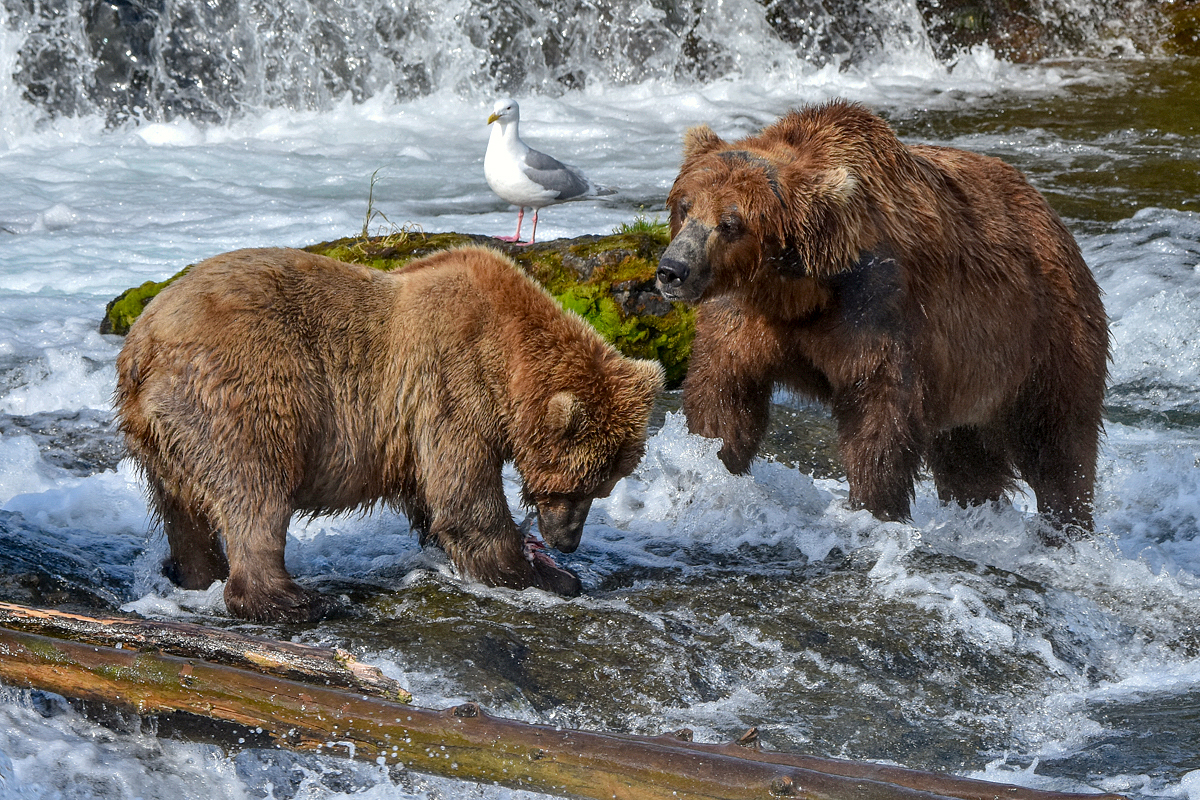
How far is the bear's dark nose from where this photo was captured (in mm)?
5176

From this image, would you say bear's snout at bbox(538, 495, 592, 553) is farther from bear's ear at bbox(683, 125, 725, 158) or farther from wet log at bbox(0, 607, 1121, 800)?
wet log at bbox(0, 607, 1121, 800)

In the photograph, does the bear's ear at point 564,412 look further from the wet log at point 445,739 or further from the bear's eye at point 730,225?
the wet log at point 445,739

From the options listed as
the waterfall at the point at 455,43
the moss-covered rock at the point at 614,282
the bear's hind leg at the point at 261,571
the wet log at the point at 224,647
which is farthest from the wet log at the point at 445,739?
the waterfall at the point at 455,43

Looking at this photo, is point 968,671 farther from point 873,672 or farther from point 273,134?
point 273,134

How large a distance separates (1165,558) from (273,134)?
41.7ft

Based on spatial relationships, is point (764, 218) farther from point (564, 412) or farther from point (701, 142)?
point (564, 412)

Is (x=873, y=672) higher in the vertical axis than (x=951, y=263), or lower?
lower

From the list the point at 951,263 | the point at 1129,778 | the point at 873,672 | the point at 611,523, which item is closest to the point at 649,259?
the point at 611,523

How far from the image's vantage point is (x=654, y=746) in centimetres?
348

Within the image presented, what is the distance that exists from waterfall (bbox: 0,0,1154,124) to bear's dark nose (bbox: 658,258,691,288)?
13250mm

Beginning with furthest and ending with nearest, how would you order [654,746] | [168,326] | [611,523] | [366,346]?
[611,523] → [366,346] → [168,326] → [654,746]

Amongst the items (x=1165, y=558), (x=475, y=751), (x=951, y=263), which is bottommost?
(x=1165, y=558)

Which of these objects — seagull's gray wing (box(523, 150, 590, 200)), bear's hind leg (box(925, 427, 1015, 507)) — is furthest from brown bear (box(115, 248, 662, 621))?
seagull's gray wing (box(523, 150, 590, 200))

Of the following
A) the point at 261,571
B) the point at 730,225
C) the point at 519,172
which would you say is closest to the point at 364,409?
the point at 261,571
